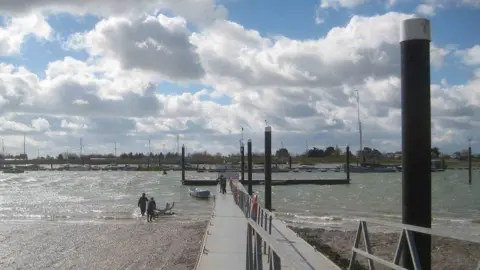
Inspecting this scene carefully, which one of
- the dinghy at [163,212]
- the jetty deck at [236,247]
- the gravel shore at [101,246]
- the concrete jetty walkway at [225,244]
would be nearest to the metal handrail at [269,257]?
the jetty deck at [236,247]

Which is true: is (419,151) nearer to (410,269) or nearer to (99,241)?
(410,269)

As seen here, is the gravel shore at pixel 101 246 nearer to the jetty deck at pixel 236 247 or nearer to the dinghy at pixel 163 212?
the jetty deck at pixel 236 247

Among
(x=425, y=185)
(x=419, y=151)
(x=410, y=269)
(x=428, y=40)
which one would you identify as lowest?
(x=410, y=269)

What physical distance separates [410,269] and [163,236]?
60.4 feet

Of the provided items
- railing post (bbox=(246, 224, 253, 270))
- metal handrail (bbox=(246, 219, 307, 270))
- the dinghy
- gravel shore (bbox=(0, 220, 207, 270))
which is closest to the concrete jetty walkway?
gravel shore (bbox=(0, 220, 207, 270))

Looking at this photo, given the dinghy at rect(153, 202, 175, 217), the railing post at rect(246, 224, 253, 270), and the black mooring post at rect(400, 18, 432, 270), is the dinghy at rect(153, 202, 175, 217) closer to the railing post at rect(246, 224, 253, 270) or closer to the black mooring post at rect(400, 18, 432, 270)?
the railing post at rect(246, 224, 253, 270)

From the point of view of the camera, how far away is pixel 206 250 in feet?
45.6

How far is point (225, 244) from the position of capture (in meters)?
14.9

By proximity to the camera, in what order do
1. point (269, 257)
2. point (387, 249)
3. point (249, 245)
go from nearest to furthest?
point (269, 257), point (249, 245), point (387, 249)

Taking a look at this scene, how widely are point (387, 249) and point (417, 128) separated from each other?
14174 millimetres

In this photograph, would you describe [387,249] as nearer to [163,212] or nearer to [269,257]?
[269,257]

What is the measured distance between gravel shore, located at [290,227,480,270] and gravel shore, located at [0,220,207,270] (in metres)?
4.24

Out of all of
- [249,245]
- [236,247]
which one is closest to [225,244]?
[236,247]

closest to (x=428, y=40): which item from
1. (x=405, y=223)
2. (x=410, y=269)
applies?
(x=405, y=223)
